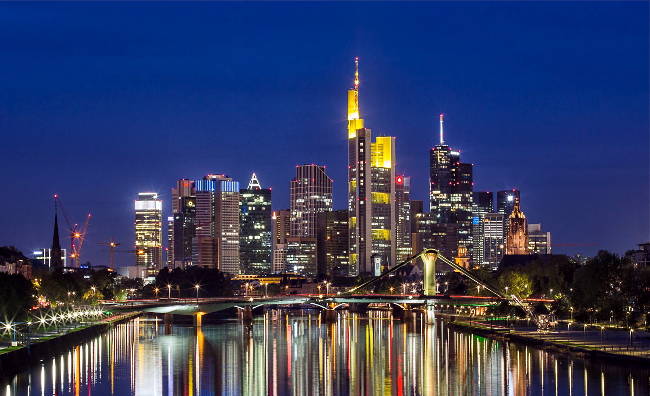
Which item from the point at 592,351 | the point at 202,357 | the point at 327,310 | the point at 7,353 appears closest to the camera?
the point at 7,353

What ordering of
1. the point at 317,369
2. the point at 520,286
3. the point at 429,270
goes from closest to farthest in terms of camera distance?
1. the point at 317,369
2. the point at 520,286
3. the point at 429,270

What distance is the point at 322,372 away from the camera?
91.7 m

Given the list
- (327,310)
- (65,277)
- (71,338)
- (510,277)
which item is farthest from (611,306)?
(65,277)

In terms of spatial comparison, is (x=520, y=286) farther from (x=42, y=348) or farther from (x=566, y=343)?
(x=42, y=348)

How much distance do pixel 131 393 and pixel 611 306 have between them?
5499cm

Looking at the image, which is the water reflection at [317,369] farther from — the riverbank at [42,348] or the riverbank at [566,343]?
the riverbank at [566,343]

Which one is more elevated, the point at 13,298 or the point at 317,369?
the point at 13,298

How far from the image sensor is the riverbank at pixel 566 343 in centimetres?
8869

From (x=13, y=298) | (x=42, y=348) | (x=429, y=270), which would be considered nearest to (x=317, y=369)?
(x=42, y=348)

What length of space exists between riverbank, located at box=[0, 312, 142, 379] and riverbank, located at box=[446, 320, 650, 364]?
43.8 meters

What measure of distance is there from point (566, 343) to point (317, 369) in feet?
78.2

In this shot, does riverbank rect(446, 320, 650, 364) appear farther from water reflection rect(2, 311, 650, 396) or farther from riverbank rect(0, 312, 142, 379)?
riverbank rect(0, 312, 142, 379)

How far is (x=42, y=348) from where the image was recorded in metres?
99.6

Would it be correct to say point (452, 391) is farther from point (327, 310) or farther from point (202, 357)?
point (327, 310)
